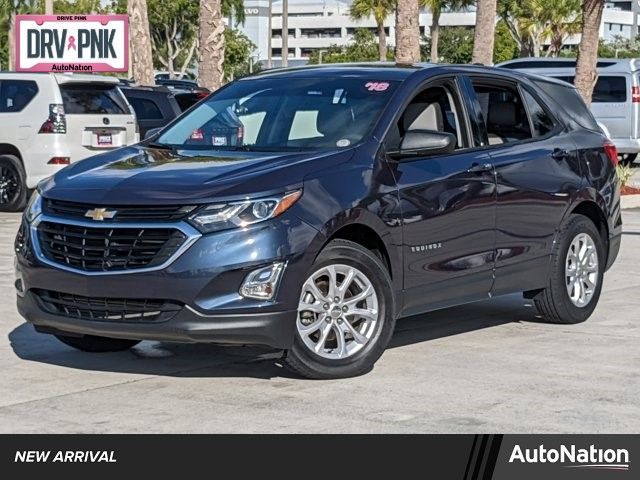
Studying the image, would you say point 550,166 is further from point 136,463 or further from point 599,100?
point 599,100

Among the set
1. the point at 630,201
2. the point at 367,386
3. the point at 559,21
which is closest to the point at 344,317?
the point at 367,386

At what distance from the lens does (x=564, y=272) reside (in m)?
9.97

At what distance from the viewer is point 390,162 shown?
848 centimetres

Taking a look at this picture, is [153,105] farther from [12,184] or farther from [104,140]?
[12,184]

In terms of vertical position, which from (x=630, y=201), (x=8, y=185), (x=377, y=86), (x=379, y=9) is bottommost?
(x=379, y=9)

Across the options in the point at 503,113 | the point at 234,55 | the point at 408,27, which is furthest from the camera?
the point at 234,55

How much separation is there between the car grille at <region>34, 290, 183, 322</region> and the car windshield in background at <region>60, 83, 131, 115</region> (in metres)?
11.3

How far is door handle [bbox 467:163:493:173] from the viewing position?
29.6 feet

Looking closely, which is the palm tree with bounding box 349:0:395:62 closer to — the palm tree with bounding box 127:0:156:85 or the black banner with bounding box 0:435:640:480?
the palm tree with bounding box 127:0:156:85

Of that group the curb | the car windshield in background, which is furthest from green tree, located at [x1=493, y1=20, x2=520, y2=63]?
the car windshield in background

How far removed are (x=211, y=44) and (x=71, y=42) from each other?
8.49 ft

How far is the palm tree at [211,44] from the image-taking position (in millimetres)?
26438

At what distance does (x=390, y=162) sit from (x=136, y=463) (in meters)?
3.07

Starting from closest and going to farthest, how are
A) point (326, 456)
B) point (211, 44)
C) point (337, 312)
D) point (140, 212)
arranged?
point (326, 456), point (140, 212), point (337, 312), point (211, 44)
